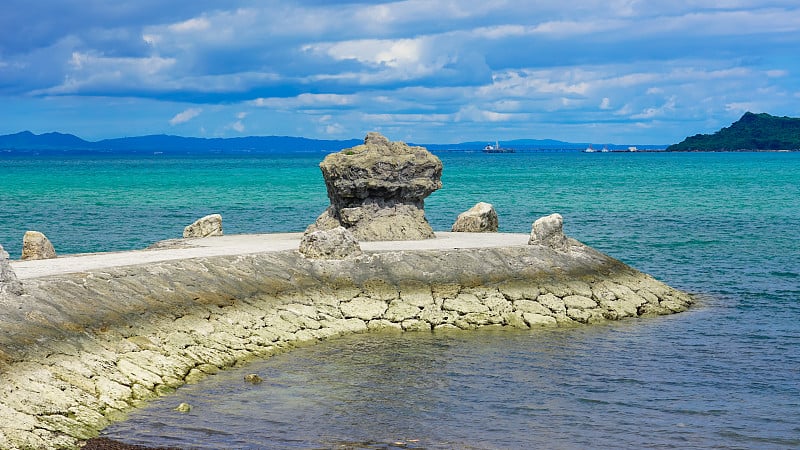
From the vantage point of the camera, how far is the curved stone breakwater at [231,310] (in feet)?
58.5

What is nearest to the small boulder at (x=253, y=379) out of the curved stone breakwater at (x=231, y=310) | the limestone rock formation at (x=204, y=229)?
the curved stone breakwater at (x=231, y=310)

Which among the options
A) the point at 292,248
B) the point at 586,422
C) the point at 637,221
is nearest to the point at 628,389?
the point at 586,422

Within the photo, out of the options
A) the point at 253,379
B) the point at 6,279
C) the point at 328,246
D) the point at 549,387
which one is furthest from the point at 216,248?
the point at 549,387

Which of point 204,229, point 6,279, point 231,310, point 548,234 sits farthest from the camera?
point 204,229

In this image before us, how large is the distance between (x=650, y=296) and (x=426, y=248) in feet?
21.9

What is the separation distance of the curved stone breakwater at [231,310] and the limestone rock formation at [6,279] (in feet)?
0.90

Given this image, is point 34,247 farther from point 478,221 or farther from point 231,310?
point 478,221

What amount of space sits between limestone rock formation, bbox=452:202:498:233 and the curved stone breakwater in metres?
5.78

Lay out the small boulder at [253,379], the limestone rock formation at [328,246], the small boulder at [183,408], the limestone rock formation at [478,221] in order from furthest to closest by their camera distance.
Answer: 1. the limestone rock formation at [478,221]
2. the limestone rock formation at [328,246]
3. the small boulder at [253,379]
4. the small boulder at [183,408]

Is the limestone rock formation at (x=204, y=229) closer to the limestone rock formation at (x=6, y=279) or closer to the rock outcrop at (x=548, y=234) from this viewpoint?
the rock outcrop at (x=548, y=234)

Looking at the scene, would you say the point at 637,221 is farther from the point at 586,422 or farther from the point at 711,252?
the point at 586,422

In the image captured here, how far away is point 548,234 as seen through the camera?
29828 millimetres

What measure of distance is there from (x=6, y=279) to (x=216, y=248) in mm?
9080

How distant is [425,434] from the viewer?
1712 cm
